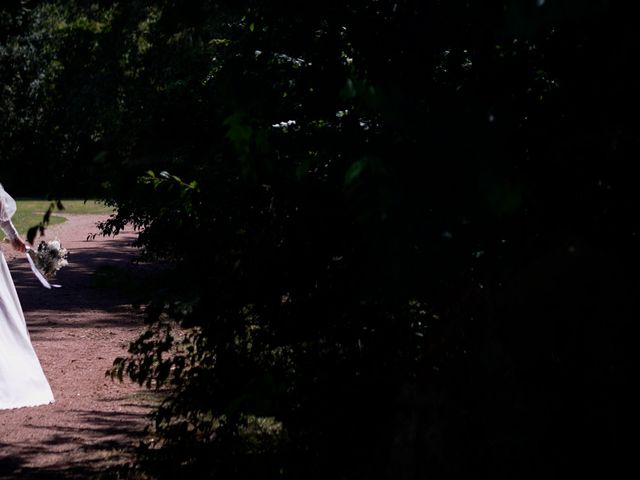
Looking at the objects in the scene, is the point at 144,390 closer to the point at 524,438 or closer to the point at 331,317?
the point at 331,317

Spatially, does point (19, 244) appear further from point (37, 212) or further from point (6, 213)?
point (37, 212)

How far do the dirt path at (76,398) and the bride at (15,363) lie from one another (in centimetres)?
14

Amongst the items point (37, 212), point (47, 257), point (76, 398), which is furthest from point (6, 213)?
point (37, 212)

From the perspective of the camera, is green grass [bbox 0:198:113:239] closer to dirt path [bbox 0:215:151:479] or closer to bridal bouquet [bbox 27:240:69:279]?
bridal bouquet [bbox 27:240:69:279]

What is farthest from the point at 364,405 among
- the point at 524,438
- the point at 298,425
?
the point at 524,438

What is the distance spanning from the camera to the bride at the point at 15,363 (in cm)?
819

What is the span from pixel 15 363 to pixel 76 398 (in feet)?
2.23

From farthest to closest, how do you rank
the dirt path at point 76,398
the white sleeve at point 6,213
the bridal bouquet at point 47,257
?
the bridal bouquet at point 47,257
the white sleeve at point 6,213
the dirt path at point 76,398

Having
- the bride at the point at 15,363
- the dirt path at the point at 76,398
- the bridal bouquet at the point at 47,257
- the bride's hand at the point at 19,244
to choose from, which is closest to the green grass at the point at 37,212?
the bridal bouquet at the point at 47,257

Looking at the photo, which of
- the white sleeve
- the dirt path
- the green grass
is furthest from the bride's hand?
the green grass

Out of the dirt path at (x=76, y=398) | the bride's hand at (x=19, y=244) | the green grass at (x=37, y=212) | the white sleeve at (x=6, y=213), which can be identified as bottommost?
the dirt path at (x=76, y=398)

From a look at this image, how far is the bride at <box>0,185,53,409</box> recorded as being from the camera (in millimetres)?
8188

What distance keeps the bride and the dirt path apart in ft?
0.44

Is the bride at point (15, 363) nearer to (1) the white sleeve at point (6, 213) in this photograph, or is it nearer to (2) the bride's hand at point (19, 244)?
(1) the white sleeve at point (6, 213)
